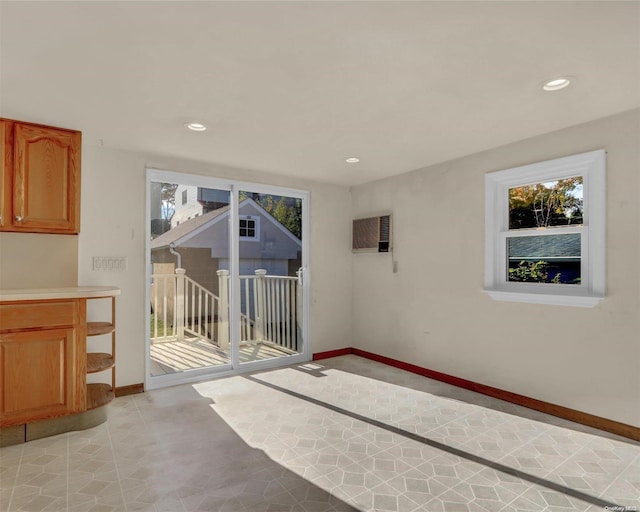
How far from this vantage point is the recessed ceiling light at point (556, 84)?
2.16 m

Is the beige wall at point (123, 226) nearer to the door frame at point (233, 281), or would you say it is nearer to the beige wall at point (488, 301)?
the door frame at point (233, 281)

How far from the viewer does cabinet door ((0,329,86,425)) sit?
2.48 m

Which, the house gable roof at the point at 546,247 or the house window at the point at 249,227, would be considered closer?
the house gable roof at the point at 546,247

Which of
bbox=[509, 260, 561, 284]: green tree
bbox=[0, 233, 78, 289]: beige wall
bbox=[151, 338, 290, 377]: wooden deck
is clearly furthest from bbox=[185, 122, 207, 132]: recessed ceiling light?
bbox=[509, 260, 561, 284]: green tree

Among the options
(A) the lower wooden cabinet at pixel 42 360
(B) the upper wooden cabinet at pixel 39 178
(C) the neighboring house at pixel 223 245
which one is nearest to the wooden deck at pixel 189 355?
(C) the neighboring house at pixel 223 245

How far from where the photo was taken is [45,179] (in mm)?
2922

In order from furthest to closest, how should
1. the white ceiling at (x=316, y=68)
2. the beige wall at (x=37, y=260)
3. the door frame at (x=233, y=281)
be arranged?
1. the door frame at (x=233, y=281)
2. the beige wall at (x=37, y=260)
3. the white ceiling at (x=316, y=68)

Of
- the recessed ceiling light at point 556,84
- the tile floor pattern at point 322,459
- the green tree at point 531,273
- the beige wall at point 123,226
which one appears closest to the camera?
the tile floor pattern at point 322,459

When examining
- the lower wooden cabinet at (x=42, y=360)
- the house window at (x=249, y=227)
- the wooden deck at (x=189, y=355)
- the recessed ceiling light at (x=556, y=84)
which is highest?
the recessed ceiling light at (x=556, y=84)

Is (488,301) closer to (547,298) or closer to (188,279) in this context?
(547,298)

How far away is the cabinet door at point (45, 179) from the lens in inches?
111

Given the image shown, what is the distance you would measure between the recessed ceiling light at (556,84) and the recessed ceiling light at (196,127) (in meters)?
2.35

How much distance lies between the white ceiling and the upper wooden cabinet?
18 centimetres

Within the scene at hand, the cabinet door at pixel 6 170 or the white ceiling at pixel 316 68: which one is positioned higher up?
the white ceiling at pixel 316 68
